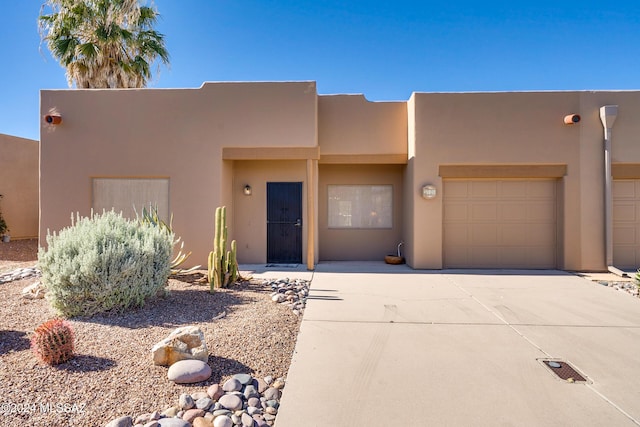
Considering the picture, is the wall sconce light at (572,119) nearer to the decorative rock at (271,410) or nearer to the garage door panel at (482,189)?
the garage door panel at (482,189)

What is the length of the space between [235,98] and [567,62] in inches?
399

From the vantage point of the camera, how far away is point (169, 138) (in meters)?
8.59

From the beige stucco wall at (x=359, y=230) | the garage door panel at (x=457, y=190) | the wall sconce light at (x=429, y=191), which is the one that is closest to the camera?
the wall sconce light at (x=429, y=191)

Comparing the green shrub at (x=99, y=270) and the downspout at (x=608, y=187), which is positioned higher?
the downspout at (x=608, y=187)

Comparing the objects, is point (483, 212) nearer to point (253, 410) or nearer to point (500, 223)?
point (500, 223)

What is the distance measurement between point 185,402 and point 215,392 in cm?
24

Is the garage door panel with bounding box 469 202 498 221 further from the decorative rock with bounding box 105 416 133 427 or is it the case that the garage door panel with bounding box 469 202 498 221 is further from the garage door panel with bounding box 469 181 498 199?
the decorative rock with bounding box 105 416 133 427

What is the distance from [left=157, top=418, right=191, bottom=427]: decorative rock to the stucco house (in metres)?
6.02

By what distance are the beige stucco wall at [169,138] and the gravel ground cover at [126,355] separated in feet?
11.2

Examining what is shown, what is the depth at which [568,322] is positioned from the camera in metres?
4.66

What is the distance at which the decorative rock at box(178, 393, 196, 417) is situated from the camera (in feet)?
8.45

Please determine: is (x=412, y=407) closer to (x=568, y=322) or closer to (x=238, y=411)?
(x=238, y=411)

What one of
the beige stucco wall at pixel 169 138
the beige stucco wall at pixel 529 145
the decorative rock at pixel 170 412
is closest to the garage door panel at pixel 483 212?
the beige stucco wall at pixel 529 145

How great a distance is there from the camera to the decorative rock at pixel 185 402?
2.57m
